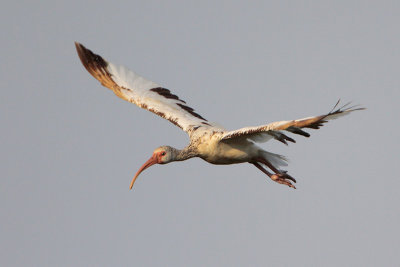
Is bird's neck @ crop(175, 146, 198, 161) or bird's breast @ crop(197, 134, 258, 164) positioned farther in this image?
bird's neck @ crop(175, 146, 198, 161)

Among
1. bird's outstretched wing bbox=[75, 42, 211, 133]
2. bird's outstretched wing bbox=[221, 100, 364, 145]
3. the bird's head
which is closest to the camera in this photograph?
bird's outstretched wing bbox=[221, 100, 364, 145]

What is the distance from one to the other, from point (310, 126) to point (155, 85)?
7.72 metres

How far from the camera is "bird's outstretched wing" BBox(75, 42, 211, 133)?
18531 mm

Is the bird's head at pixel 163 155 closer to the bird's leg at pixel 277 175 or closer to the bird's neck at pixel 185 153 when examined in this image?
the bird's neck at pixel 185 153

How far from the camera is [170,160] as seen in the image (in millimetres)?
16281

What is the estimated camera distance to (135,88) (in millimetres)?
19500

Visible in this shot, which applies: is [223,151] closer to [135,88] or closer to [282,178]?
[282,178]

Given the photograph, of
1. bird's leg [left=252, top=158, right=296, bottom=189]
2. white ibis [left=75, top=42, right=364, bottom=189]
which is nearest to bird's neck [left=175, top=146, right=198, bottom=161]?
white ibis [left=75, top=42, right=364, bottom=189]

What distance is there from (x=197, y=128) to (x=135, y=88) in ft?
11.0

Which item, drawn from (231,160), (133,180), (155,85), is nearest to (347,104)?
(231,160)

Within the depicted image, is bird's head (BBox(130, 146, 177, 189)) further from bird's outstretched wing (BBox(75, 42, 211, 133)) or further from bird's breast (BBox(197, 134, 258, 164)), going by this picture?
bird's outstretched wing (BBox(75, 42, 211, 133))

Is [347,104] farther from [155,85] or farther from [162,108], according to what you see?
[155,85]

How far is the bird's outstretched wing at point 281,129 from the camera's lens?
1276cm

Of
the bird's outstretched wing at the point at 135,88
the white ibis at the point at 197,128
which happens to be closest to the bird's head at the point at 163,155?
the white ibis at the point at 197,128
